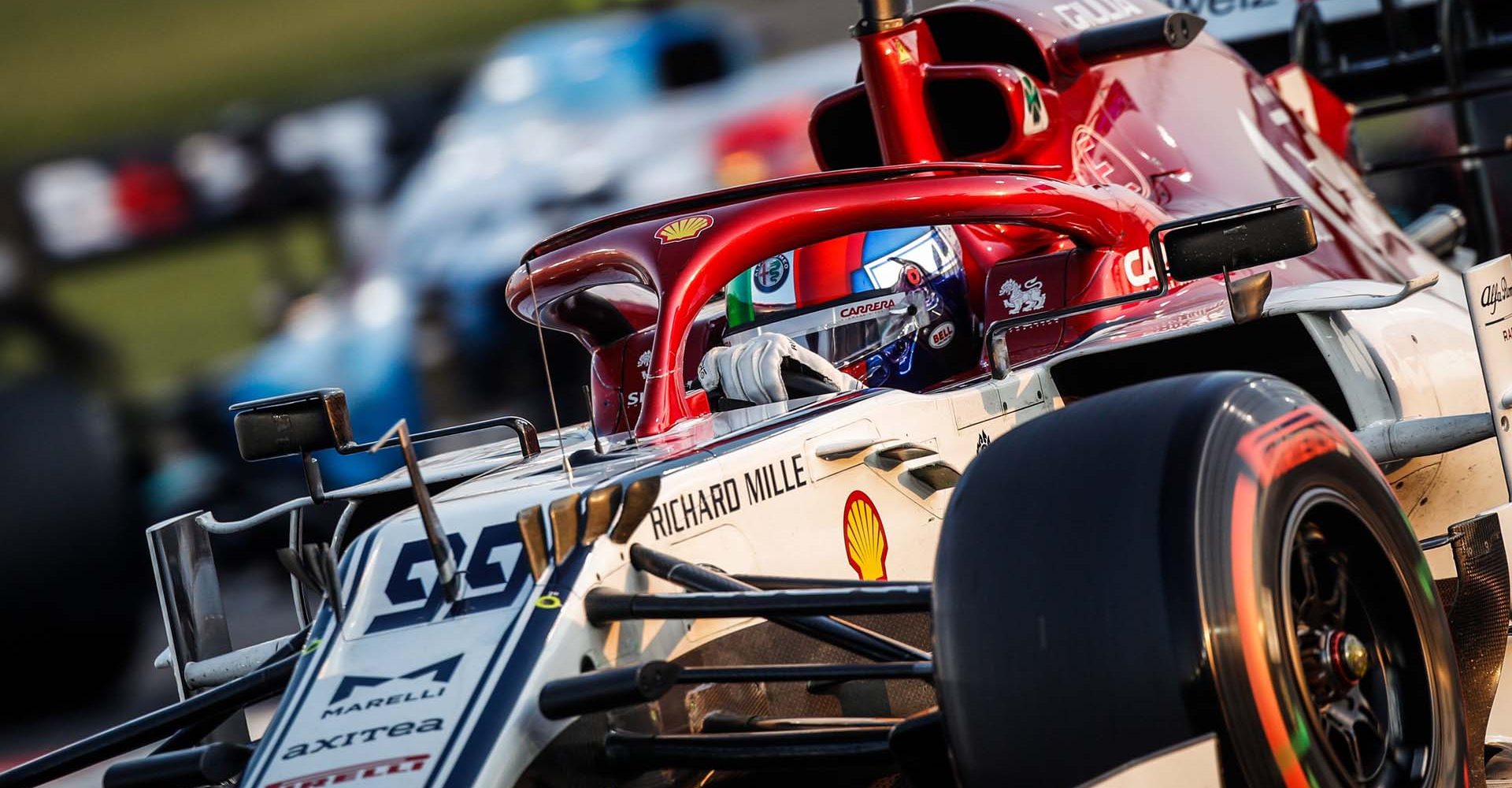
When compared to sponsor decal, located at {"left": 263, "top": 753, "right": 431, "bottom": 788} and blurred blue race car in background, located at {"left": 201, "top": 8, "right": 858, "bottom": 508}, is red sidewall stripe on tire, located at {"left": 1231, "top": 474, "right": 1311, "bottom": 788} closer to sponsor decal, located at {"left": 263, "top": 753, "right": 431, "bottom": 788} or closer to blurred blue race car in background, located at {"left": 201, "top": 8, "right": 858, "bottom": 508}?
sponsor decal, located at {"left": 263, "top": 753, "right": 431, "bottom": 788}

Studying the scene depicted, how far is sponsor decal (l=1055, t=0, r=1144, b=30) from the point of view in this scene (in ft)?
18.4

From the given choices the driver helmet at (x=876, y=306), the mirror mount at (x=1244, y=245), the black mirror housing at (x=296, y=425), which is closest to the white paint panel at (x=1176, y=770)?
the mirror mount at (x=1244, y=245)

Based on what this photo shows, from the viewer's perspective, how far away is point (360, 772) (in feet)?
9.07

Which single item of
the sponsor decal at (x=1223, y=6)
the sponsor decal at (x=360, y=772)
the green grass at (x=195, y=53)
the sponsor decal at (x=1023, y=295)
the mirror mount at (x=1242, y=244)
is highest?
the green grass at (x=195, y=53)

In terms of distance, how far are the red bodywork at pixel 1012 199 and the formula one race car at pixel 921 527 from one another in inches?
0.6

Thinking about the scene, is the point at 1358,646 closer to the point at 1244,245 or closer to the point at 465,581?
the point at 1244,245

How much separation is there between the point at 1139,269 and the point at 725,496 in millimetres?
1917

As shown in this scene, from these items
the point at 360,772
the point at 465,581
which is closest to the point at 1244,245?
the point at 465,581

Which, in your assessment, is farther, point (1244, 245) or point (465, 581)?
point (1244, 245)

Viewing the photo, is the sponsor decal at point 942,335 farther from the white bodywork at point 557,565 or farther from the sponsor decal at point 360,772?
the sponsor decal at point 360,772

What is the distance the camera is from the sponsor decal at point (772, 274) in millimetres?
5176

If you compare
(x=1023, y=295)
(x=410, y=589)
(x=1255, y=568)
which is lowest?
(x=1255, y=568)

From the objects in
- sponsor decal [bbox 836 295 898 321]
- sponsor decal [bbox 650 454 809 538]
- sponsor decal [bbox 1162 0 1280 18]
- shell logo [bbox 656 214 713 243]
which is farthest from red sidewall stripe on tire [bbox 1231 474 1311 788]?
sponsor decal [bbox 1162 0 1280 18]

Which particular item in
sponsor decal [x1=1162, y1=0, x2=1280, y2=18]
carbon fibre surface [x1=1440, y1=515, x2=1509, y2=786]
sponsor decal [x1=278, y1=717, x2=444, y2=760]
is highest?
sponsor decal [x1=1162, y1=0, x2=1280, y2=18]
